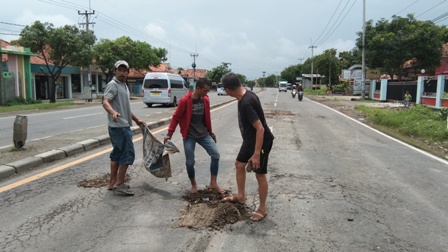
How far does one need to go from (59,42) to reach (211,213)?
30158 mm

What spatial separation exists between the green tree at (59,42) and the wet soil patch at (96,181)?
27.5 metres

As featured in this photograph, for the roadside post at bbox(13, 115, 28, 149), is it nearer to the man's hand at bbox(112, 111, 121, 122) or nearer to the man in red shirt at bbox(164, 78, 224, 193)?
the man's hand at bbox(112, 111, 121, 122)

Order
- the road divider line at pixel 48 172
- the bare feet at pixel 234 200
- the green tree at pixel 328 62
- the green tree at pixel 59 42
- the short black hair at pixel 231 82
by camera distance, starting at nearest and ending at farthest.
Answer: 1. the short black hair at pixel 231 82
2. the bare feet at pixel 234 200
3. the road divider line at pixel 48 172
4. the green tree at pixel 59 42
5. the green tree at pixel 328 62

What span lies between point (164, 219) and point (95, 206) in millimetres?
1028

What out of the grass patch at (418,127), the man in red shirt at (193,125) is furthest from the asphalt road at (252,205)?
the grass patch at (418,127)

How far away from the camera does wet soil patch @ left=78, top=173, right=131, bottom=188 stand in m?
5.66

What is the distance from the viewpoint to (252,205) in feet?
15.8

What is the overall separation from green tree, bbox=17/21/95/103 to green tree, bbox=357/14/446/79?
26745mm

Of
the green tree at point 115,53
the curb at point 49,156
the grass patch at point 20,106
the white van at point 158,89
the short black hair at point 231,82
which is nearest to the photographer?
the short black hair at point 231,82

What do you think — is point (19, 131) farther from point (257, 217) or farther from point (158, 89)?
point (158, 89)

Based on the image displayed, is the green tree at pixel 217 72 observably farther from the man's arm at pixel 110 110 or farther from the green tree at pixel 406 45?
the man's arm at pixel 110 110

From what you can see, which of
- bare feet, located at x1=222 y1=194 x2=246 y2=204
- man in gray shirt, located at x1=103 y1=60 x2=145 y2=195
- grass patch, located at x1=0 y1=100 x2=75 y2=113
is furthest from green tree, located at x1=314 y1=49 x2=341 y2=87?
bare feet, located at x1=222 y1=194 x2=246 y2=204

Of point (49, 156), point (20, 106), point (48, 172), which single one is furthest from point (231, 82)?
point (20, 106)

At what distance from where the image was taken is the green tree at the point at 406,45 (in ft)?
117
